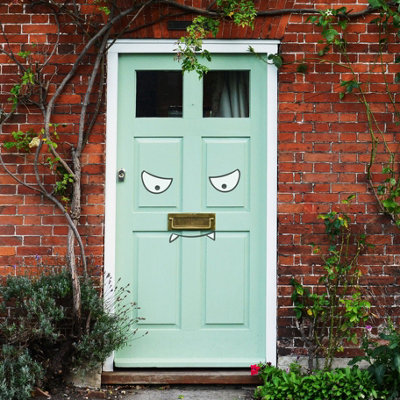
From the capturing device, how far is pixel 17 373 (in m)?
3.96

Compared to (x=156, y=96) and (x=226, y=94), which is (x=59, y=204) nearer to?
(x=156, y=96)

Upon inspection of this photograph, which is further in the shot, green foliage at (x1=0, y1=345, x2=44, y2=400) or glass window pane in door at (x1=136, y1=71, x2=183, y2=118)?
glass window pane in door at (x1=136, y1=71, x2=183, y2=118)

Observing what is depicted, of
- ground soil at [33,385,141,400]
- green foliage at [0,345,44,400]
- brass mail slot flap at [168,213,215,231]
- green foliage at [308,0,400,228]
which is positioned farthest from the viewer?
brass mail slot flap at [168,213,215,231]

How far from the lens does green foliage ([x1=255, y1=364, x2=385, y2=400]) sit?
404 centimetres

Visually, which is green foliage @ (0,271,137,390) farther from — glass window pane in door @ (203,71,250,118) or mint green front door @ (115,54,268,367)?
glass window pane in door @ (203,71,250,118)

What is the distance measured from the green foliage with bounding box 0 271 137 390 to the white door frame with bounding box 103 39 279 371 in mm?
362

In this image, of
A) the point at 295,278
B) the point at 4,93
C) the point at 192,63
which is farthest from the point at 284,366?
the point at 4,93

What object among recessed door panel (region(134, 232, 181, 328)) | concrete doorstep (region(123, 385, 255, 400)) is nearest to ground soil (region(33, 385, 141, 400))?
concrete doorstep (region(123, 385, 255, 400))

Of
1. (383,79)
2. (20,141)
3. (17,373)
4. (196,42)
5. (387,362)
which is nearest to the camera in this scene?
(17,373)

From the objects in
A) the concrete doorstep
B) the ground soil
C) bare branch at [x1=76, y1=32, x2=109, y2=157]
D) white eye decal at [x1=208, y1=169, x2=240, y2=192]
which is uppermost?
bare branch at [x1=76, y1=32, x2=109, y2=157]

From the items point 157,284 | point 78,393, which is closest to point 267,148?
point 157,284

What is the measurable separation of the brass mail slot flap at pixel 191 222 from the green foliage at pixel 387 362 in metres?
1.43

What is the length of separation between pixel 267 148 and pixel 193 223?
0.81 meters

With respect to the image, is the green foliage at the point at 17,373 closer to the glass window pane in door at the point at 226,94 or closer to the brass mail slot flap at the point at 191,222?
the brass mail slot flap at the point at 191,222
